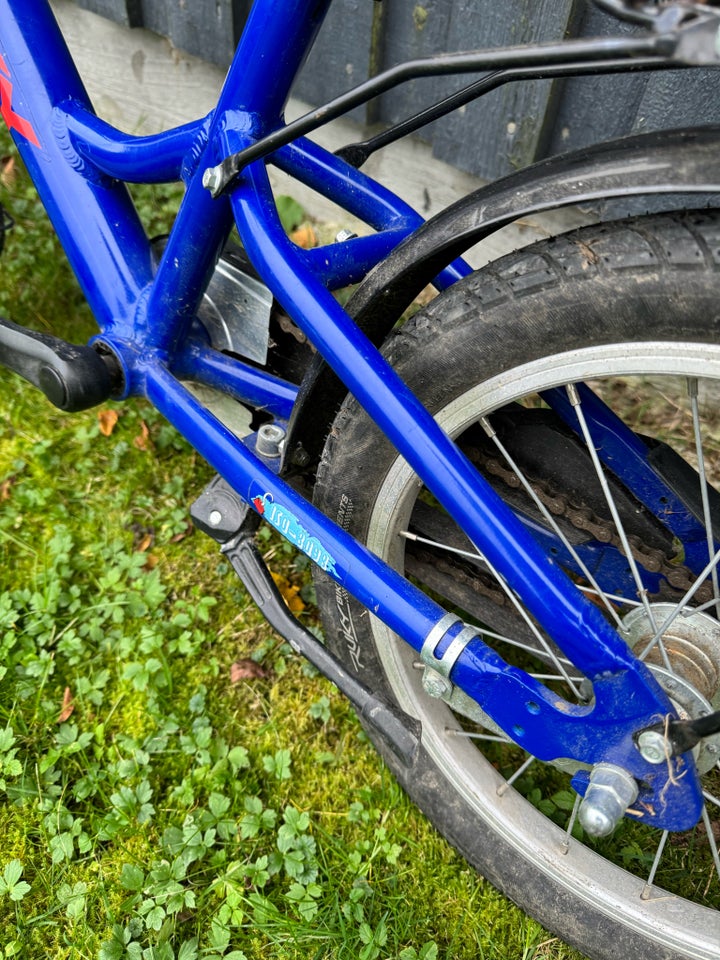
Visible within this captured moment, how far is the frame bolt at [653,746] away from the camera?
3.36 ft

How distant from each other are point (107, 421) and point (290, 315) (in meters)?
1.17

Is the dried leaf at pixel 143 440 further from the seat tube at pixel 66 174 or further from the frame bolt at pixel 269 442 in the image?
the frame bolt at pixel 269 442

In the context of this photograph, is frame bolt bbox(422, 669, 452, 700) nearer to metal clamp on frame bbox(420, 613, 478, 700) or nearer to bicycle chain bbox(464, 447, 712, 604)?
metal clamp on frame bbox(420, 613, 478, 700)

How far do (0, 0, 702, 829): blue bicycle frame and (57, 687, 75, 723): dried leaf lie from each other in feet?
2.13

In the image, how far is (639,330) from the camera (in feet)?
3.23

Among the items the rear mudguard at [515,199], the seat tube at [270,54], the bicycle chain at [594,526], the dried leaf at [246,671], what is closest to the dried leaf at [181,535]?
the dried leaf at [246,671]

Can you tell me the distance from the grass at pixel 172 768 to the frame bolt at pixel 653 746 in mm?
555

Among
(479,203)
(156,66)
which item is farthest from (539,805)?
(156,66)

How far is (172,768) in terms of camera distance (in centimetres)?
159

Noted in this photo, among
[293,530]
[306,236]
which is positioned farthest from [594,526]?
[306,236]

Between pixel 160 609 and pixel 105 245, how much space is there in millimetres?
805

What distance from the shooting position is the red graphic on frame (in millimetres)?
1526

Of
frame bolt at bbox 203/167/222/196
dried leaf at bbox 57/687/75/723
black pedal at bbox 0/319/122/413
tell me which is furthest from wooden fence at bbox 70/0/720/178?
dried leaf at bbox 57/687/75/723

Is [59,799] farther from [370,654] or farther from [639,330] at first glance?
[639,330]
